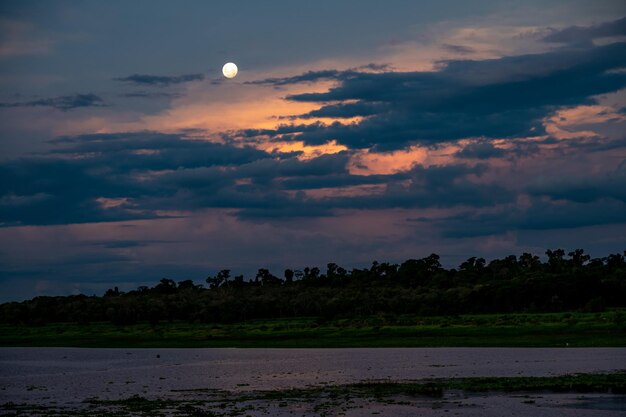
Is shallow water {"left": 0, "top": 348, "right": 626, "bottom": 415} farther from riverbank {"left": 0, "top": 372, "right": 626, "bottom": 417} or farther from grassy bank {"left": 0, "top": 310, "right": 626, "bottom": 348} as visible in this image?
grassy bank {"left": 0, "top": 310, "right": 626, "bottom": 348}

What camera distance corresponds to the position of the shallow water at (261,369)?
70500mm

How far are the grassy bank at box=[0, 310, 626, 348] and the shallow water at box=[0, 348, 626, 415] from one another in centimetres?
558

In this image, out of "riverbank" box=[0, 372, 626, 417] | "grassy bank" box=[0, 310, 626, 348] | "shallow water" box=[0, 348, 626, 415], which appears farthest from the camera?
"grassy bank" box=[0, 310, 626, 348]

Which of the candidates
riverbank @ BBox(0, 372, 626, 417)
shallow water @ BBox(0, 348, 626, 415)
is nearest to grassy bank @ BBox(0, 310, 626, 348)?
shallow water @ BBox(0, 348, 626, 415)

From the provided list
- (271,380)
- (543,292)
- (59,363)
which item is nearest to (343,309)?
(543,292)

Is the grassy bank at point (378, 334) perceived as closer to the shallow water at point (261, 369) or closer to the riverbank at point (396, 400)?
the shallow water at point (261, 369)

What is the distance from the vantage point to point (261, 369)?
91.1 meters

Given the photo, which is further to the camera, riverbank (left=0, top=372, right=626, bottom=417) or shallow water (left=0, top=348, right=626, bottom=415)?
shallow water (left=0, top=348, right=626, bottom=415)

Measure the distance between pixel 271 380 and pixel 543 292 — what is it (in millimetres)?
107257

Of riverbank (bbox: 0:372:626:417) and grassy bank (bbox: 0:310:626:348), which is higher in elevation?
grassy bank (bbox: 0:310:626:348)

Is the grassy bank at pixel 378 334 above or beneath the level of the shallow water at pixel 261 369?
above

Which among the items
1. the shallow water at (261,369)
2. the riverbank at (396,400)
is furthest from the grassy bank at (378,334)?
the riverbank at (396,400)

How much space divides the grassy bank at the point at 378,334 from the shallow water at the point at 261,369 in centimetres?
558

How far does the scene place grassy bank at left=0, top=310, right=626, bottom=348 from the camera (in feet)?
377
